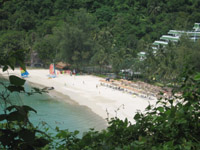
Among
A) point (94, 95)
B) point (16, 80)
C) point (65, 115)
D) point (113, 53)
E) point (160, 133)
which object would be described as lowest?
point (65, 115)

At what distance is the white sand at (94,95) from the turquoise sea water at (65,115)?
1.05m

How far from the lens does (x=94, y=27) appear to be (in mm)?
44094

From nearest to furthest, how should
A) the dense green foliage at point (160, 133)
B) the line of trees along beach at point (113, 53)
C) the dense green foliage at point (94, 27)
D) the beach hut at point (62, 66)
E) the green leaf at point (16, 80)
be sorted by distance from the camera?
the green leaf at point (16, 80) → the line of trees along beach at point (113, 53) → the dense green foliage at point (160, 133) → the dense green foliage at point (94, 27) → the beach hut at point (62, 66)

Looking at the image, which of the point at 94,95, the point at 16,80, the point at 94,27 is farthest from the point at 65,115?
the point at 94,27

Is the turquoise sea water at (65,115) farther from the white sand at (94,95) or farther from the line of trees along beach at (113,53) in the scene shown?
the line of trees along beach at (113,53)

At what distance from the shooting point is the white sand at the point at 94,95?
2366 centimetres

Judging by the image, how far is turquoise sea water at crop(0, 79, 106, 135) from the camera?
19.6 m

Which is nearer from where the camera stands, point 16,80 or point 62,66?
point 16,80

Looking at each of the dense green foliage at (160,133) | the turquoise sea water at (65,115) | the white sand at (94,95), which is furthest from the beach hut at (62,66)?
the dense green foliage at (160,133)

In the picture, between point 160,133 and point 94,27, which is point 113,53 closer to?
point 94,27

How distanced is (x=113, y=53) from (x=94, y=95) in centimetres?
1132

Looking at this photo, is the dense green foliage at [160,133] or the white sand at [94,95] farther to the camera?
the white sand at [94,95]

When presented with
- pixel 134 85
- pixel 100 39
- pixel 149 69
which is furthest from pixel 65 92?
pixel 100 39

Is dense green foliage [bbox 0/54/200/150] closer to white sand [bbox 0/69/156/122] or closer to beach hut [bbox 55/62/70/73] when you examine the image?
white sand [bbox 0/69/156/122]
